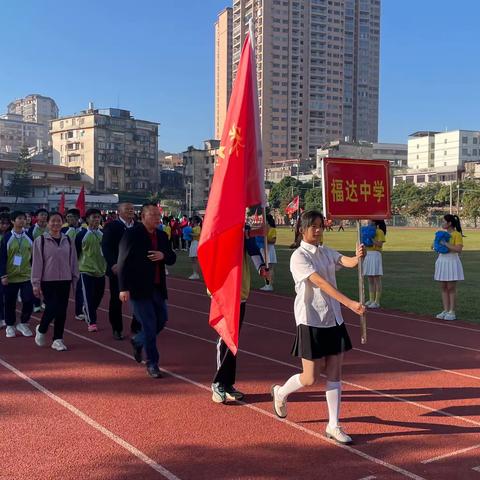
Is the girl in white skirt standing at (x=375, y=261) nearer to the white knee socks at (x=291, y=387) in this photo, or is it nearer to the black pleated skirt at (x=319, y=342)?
the white knee socks at (x=291, y=387)

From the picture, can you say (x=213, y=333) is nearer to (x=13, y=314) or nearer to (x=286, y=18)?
(x=13, y=314)

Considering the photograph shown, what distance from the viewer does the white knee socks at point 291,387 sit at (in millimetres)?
4676

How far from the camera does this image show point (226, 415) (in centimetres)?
507

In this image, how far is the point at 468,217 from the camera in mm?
69500

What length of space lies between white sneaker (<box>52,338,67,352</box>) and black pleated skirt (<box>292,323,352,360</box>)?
3936mm

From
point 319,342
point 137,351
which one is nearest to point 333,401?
point 319,342

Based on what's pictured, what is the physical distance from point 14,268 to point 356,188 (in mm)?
5376

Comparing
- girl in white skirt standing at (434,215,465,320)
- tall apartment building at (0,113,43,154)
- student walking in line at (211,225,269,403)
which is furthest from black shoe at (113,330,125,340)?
tall apartment building at (0,113,43,154)

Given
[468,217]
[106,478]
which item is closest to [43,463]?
[106,478]

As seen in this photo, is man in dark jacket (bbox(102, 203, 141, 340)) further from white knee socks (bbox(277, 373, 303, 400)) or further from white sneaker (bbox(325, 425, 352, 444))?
white sneaker (bbox(325, 425, 352, 444))

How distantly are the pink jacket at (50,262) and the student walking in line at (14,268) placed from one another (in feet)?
3.71

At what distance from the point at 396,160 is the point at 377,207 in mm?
124646

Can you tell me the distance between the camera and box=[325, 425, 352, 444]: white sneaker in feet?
14.6

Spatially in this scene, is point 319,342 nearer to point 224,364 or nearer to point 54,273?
point 224,364
